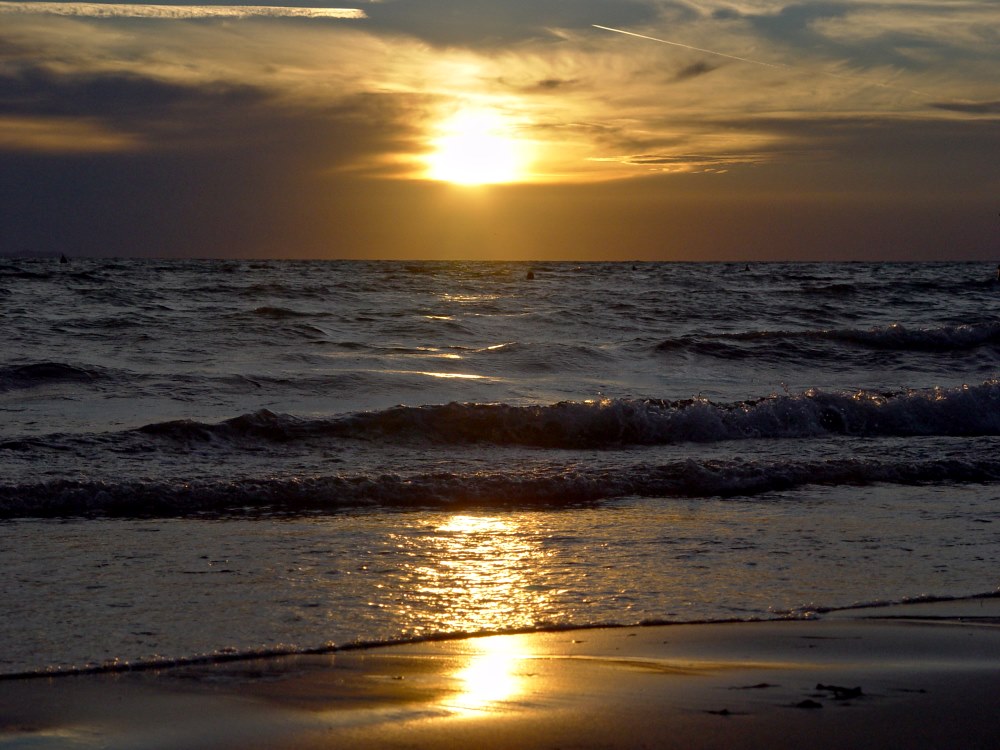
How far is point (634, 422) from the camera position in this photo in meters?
10.9

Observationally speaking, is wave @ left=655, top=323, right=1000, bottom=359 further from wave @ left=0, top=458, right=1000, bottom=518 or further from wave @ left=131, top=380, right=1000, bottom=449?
wave @ left=0, top=458, right=1000, bottom=518

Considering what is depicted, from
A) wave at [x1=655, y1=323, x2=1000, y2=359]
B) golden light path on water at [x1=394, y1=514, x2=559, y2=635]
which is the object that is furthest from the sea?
wave at [x1=655, y1=323, x2=1000, y2=359]

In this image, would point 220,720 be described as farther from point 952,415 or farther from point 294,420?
point 952,415

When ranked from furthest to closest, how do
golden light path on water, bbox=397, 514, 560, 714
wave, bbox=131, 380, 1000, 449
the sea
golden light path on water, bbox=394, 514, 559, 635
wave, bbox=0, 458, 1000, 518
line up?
wave, bbox=131, 380, 1000, 449
wave, bbox=0, 458, 1000, 518
the sea
golden light path on water, bbox=394, 514, 559, 635
golden light path on water, bbox=397, 514, 560, 714

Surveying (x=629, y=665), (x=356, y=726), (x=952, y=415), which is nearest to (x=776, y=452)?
(x=952, y=415)

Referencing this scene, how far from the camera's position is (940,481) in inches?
321

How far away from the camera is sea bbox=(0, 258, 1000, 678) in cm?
456

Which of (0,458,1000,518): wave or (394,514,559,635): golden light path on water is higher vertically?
(394,514,559,635): golden light path on water

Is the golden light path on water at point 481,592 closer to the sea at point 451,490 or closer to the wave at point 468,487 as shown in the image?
the sea at point 451,490

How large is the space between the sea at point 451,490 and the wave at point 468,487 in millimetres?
28

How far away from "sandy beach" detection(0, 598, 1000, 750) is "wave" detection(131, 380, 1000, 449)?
6.05 m

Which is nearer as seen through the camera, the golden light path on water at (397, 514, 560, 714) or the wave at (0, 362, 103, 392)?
the golden light path on water at (397, 514, 560, 714)

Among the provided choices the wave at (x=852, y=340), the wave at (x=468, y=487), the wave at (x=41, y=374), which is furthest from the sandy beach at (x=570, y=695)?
the wave at (x=852, y=340)

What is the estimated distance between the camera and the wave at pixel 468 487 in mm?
6852
